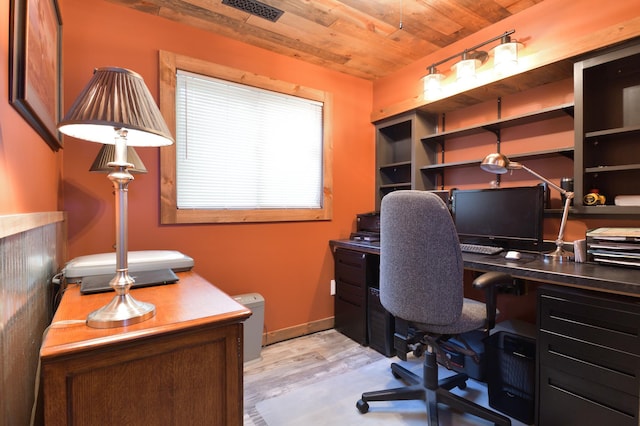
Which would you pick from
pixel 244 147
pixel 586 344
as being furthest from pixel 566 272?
pixel 244 147

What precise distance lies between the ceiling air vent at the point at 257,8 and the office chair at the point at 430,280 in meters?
1.56

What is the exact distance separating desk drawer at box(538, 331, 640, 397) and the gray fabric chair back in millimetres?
509

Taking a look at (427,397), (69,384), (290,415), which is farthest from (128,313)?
(427,397)

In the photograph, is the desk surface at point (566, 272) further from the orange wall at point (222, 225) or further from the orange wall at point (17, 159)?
the orange wall at point (17, 159)

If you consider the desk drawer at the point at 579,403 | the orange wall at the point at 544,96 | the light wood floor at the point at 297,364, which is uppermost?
the orange wall at the point at 544,96

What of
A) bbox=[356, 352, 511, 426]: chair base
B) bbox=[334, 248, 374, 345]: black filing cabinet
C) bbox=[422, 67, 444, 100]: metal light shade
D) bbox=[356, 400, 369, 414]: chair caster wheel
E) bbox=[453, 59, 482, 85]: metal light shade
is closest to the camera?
bbox=[356, 352, 511, 426]: chair base

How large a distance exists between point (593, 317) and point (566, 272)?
0.66ft

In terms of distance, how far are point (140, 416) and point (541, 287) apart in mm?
1691

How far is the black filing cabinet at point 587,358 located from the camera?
1208mm

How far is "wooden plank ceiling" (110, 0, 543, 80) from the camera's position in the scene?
200cm

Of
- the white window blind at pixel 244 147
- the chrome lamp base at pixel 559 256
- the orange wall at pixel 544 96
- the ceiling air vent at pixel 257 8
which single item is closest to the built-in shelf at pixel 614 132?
the orange wall at pixel 544 96

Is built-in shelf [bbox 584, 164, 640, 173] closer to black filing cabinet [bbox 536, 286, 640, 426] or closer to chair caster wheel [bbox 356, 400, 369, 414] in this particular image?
black filing cabinet [bbox 536, 286, 640, 426]

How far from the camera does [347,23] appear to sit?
2.21 metres

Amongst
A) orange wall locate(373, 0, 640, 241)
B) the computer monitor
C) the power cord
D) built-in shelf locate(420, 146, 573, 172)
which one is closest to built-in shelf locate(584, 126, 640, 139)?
built-in shelf locate(420, 146, 573, 172)
